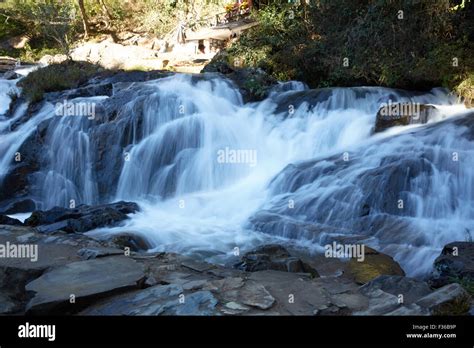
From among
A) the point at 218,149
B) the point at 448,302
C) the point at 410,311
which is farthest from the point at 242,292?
the point at 218,149

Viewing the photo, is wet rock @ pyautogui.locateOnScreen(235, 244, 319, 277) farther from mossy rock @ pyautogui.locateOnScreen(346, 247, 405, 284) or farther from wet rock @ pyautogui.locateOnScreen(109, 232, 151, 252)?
wet rock @ pyautogui.locateOnScreen(109, 232, 151, 252)

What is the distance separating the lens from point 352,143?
11.4 meters

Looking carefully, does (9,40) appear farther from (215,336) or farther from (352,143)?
(215,336)

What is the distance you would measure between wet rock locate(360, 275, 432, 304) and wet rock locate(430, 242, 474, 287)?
98 centimetres

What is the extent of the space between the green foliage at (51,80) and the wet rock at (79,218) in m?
6.98

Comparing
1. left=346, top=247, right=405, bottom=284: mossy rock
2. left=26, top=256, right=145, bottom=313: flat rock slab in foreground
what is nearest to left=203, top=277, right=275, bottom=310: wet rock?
left=26, top=256, right=145, bottom=313: flat rock slab in foreground

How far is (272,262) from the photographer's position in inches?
235

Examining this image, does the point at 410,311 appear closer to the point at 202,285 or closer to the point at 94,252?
the point at 202,285

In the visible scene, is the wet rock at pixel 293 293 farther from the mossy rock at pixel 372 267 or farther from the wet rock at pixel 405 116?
the wet rock at pixel 405 116

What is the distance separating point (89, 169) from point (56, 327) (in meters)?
8.77

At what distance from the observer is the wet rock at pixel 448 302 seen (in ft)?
Answer: 12.8

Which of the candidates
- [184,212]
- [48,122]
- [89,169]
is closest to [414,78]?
[184,212]

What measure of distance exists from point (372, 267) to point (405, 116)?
5816 millimetres

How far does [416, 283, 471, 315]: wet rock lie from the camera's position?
389 cm
